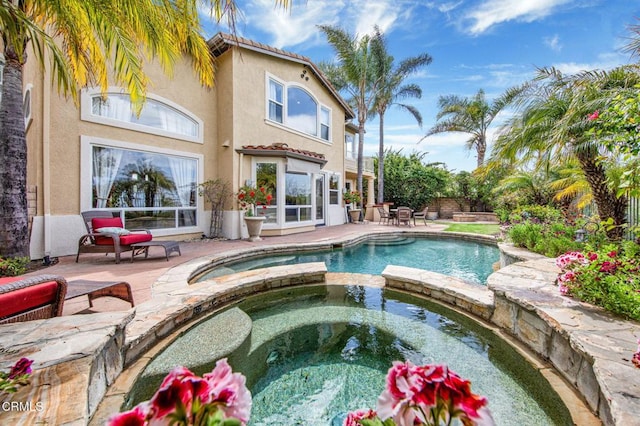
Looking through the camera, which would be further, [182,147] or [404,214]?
[404,214]

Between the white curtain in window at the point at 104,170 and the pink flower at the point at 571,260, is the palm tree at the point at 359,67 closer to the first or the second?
the white curtain in window at the point at 104,170

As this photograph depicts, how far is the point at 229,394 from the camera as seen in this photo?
2.31 feet

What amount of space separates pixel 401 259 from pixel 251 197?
5.73 meters

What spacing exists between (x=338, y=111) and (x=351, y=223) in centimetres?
700

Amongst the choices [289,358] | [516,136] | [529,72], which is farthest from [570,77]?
[289,358]

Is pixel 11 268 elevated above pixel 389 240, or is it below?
above

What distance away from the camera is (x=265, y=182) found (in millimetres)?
11461

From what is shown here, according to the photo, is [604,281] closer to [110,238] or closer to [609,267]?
[609,267]

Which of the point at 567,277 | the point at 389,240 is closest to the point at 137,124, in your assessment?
the point at 389,240

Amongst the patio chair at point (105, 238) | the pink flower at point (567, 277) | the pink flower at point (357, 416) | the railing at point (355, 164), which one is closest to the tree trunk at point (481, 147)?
the railing at point (355, 164)

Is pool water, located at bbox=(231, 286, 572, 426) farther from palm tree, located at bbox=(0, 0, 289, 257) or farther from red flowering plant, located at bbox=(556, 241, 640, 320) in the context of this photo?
palm tree, located at bbox=(0, 0, 289, 257)

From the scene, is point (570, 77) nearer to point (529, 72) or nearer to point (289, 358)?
point (529, 72)

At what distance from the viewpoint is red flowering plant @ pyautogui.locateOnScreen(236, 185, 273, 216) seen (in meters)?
10.1

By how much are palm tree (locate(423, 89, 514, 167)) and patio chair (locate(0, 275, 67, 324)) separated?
2140 cm
